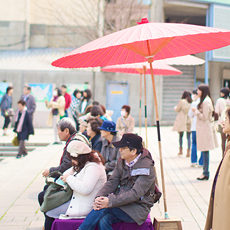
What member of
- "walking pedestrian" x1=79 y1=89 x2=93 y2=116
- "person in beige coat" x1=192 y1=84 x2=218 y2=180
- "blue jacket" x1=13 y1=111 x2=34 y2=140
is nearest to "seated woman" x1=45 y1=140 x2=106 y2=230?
"person in beige coat" x1=192 y1=84 x2=218 y2=180

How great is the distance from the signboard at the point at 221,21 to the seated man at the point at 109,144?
12999mm

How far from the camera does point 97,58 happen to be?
4.09 meters

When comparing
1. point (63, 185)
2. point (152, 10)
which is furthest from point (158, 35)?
point (152, 10)

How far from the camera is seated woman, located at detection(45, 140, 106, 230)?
338 cm

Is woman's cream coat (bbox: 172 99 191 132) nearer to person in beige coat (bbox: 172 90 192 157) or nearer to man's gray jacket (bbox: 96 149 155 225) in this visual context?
person in beige coat (bbox: 172 90 192 157)

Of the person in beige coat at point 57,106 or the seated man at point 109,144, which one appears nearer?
the seated man at point 109,144

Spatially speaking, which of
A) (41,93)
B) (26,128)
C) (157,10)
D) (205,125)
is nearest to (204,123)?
(205,125)

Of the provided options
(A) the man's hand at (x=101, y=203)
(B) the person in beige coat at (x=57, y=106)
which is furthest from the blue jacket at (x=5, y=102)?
(A) the man's hand at (x=101, y=203)

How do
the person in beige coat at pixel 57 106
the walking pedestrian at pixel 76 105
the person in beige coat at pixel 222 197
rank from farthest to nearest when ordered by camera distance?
1. the walking pedestrian at pixel 76 105
2. the person in beige coat at pixel 57 106
3. the person in beige coat at pixel 222 197

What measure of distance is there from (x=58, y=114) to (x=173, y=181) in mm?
5972

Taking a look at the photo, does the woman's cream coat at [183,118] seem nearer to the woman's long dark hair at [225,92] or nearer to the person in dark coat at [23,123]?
the woman's long dark hair at [225,92]

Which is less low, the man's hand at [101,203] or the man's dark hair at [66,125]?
the man's dark hair at [66,125]

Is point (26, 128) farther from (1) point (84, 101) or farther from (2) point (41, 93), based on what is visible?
(2) point (41, 93)

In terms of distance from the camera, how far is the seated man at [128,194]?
3.14m
